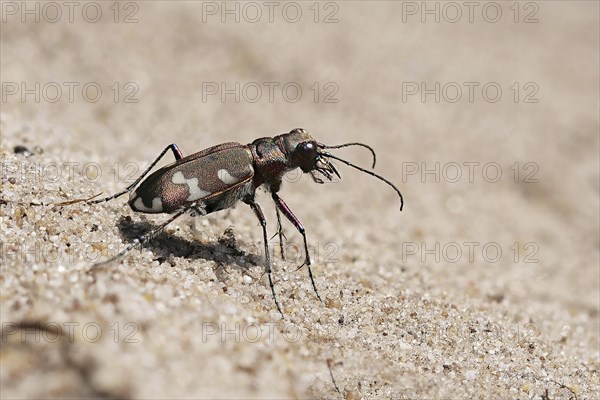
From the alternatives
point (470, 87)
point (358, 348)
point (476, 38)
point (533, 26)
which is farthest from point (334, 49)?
point (358, 348)

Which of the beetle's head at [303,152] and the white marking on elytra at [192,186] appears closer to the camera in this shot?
the white marking on elytra at [192,186]

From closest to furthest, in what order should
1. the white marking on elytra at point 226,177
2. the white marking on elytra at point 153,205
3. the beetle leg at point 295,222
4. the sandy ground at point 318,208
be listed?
1. the sandy ground at point 318,208
2. the white marking on elytra at point 153,205
3. the white marking on elytra at point 226,177
4. the beetle leg at point 295,222

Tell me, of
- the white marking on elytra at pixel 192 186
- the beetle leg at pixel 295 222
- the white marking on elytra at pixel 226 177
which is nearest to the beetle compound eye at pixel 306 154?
the beetle leg at pixel 295 222

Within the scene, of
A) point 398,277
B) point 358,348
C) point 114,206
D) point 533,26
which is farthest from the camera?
point 533,26

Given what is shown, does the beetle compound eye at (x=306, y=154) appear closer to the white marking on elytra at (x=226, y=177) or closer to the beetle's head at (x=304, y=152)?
the beetle's head at (x=304, y=152)

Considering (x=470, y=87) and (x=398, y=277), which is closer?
(x=398, y=277)

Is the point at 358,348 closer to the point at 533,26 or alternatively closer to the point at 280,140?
the point at 280,140
